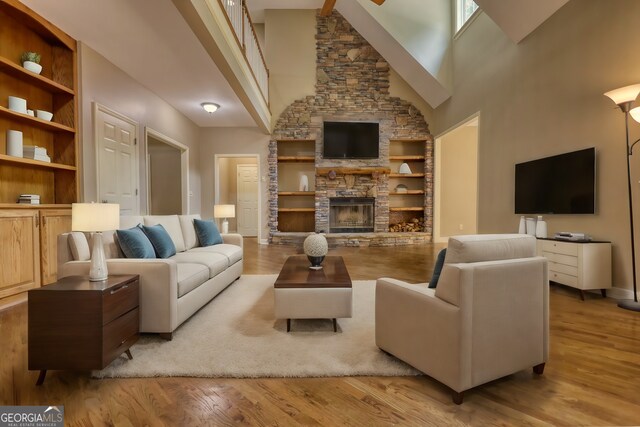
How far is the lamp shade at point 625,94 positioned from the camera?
8.93ft

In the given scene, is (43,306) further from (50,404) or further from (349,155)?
(349,155)

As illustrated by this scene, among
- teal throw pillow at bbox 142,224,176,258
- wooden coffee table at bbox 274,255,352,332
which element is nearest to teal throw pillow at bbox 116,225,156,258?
teal throw pillow at bbox 142,224,176,258

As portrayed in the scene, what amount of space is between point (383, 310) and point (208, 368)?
1106mm

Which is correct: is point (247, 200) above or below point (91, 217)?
above

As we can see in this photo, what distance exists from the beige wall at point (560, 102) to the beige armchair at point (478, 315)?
2.31 meters

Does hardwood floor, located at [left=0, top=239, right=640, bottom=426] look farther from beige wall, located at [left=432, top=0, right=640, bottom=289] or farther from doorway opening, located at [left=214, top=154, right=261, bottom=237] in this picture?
doorway opening, located at [left=214, top=154, right=261, bottom=237]

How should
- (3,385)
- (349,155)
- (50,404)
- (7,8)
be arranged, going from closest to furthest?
(50,404), (3,385), (7,8), (349,155)

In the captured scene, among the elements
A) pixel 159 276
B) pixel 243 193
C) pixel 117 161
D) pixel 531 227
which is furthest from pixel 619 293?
pixel 243 193

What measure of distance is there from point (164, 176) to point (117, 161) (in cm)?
296

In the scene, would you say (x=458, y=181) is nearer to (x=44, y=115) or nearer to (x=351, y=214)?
(x=351, y=214)

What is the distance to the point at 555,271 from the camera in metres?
3.36

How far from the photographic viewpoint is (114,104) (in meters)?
4.13

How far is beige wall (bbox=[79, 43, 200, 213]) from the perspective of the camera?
367 centimetres

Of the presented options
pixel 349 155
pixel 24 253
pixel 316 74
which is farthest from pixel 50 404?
pixel 316 74
